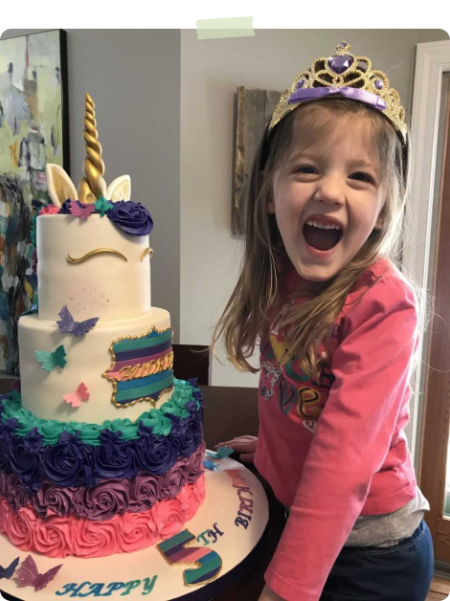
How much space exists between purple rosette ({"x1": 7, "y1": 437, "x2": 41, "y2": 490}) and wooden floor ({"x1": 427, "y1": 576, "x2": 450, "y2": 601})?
2.08 m

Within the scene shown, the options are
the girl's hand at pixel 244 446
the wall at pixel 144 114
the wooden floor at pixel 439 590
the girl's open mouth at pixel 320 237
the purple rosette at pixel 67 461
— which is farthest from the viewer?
the wall at pixel 144 114

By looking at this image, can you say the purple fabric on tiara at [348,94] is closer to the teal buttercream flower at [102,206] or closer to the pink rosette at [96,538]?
the teal buttercream flower at [102,206]

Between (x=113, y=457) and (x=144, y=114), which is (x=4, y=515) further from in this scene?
(x=144, y=114)

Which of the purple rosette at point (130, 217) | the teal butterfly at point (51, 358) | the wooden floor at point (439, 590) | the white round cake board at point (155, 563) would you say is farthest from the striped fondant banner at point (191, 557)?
the wooden floor at point (439, 590)

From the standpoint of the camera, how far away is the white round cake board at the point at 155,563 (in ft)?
2.56

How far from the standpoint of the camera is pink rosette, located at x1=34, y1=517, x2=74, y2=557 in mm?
893

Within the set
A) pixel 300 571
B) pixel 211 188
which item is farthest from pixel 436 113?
pixel 300 571

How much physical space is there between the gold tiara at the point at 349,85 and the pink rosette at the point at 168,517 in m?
0.91

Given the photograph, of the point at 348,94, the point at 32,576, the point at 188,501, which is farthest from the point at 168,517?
the point at 348,94

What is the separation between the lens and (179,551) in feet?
2.93

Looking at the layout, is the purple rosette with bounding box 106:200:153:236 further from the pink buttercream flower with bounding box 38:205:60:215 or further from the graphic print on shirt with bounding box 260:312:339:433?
the graphic print on shirt with bounding box 260:312:339:433

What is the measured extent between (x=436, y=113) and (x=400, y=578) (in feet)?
7.45

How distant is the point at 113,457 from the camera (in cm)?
88

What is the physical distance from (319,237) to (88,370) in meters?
0.58
